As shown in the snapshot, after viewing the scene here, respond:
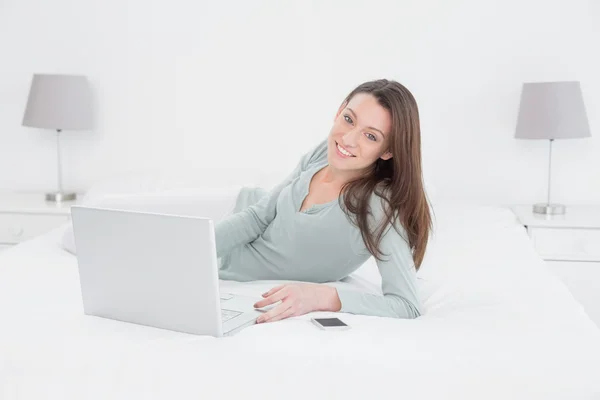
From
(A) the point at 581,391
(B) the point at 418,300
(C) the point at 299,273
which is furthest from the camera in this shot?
(C) the point at 299,273

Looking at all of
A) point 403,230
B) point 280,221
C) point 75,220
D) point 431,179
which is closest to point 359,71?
point 431,179

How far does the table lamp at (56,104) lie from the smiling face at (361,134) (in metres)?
1.63

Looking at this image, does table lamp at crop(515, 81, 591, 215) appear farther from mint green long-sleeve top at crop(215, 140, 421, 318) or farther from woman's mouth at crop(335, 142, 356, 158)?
woman's mouth at crop(335, 142, 356, 158)

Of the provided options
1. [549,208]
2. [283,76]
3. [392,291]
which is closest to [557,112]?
[549,208]

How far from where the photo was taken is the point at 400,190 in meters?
1.71

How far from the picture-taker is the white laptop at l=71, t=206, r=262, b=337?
135 cm

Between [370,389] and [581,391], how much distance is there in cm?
35

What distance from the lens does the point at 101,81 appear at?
325 cm

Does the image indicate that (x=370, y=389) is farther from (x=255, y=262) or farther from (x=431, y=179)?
(x=431, y=179)

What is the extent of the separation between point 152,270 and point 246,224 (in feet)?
1.92

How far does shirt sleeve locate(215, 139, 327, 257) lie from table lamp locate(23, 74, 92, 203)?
1342mm

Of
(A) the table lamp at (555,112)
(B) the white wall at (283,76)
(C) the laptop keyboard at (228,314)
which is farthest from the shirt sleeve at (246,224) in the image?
(A) the table lamp at (555,112)

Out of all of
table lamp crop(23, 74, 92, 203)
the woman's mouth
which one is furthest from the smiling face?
table lamp crop(23, 74, 92, 203)

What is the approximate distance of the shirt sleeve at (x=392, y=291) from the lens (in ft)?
5.31
